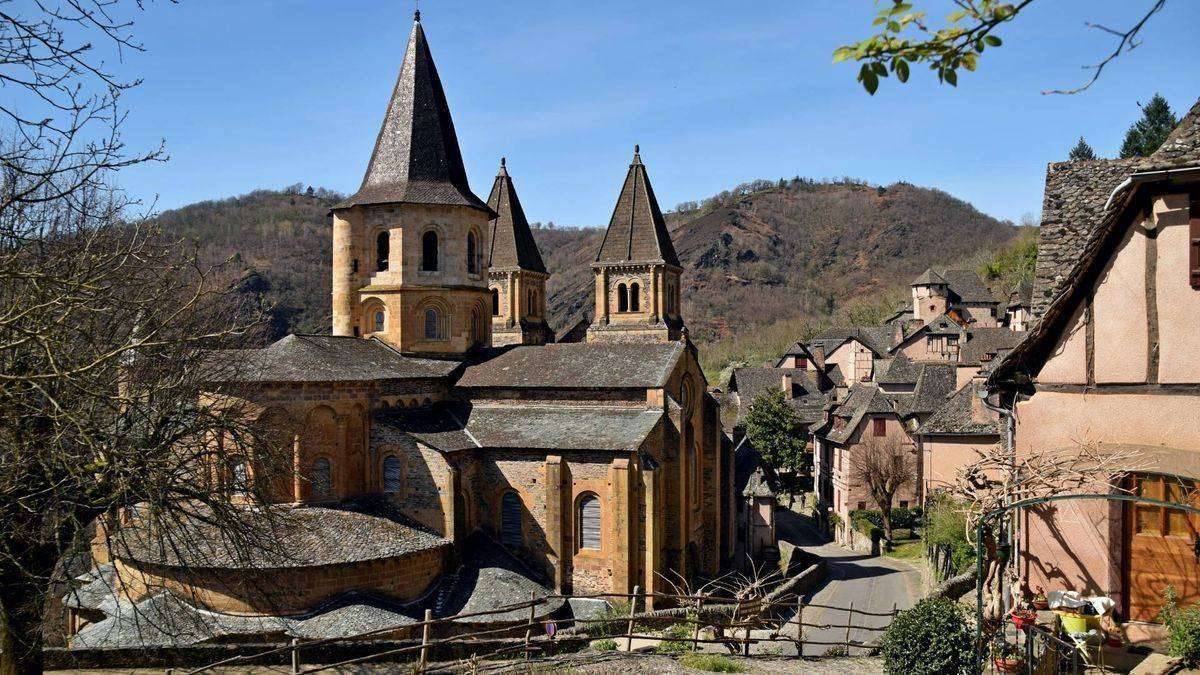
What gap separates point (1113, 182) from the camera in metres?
12.2

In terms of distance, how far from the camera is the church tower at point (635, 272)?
41406mm

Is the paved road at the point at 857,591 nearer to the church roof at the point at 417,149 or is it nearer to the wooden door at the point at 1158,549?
the wooden door at the point at 1158,549

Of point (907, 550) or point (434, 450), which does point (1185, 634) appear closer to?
point (434, 450)

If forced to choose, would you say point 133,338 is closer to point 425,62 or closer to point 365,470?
point 365,470

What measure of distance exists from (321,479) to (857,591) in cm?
1991

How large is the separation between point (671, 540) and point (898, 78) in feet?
82.2

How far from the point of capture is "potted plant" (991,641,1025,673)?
31.3 ft

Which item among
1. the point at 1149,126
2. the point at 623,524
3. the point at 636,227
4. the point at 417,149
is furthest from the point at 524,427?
the point at 1149,126

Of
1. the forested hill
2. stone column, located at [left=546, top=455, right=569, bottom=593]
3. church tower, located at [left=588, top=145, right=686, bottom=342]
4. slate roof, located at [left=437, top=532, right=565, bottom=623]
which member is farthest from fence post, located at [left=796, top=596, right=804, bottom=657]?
the forested hill

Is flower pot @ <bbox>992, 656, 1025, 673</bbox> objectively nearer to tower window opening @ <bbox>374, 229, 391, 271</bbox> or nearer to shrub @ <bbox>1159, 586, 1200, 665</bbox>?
shrub @ <bbox>1159, 586, 1200, 665</bbox>

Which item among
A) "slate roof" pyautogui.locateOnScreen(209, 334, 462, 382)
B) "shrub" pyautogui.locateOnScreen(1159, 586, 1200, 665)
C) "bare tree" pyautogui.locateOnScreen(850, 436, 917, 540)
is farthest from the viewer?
"bare tree" pyautogui.locateOnScreen(850, 436, 917, 540)

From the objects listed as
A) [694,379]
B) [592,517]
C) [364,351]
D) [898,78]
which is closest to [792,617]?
[592,517]

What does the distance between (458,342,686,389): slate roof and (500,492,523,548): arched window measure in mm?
4016

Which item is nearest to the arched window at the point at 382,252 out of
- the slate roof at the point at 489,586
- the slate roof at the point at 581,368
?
the slate roof at the point at 581,368
